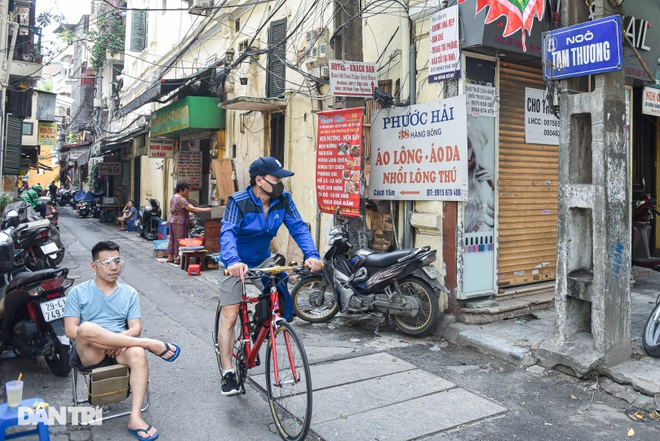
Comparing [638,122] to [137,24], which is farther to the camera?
[137,24]

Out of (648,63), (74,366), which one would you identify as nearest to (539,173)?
(648,63)

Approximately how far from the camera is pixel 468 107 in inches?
249

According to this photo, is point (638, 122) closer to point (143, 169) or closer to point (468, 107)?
point (468, 107)

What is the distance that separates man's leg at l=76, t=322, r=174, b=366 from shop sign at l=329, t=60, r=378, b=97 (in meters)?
4.34

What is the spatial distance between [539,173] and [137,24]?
61.7 feet

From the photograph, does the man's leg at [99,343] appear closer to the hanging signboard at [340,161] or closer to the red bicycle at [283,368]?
the red bicycle at [283,368]

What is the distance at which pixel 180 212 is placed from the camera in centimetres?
1108

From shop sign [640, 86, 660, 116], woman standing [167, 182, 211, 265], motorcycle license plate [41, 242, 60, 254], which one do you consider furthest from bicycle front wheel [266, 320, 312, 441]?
woman standing [167, 182, 211, 265]

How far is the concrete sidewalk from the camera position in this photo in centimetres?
438

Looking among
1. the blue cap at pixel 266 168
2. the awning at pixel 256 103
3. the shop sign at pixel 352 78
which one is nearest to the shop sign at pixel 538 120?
the shop sign at pixel 352 78

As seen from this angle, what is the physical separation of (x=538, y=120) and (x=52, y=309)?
6234mm

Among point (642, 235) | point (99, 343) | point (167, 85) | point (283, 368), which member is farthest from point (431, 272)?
point (167, 85)

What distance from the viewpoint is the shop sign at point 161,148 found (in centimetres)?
1625

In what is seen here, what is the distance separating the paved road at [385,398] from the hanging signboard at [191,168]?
8959mm
